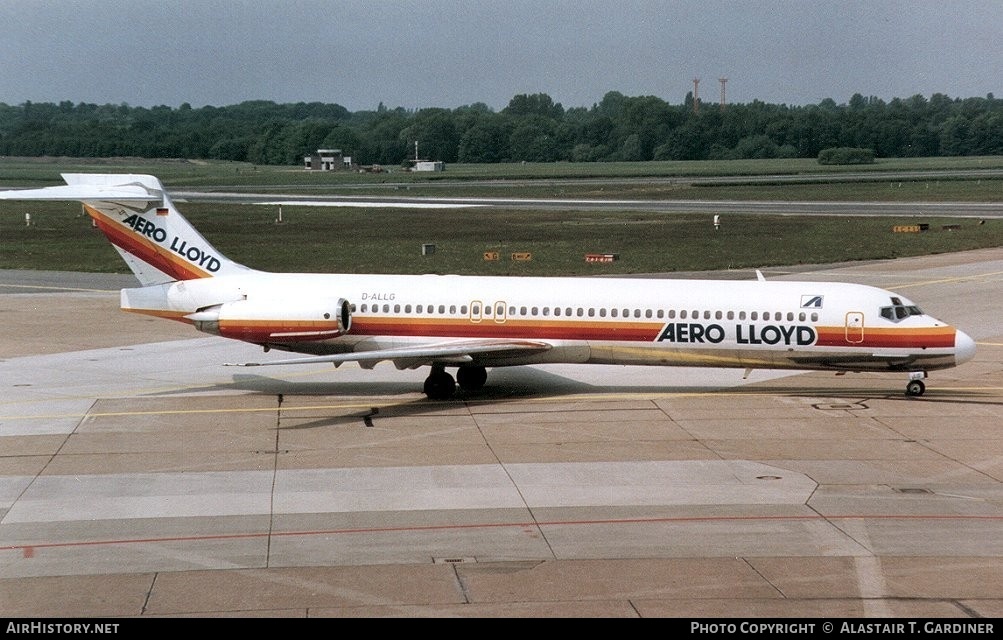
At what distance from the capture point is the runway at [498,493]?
1727cm

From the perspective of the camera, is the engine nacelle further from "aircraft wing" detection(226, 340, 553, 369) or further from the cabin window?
the cabin window

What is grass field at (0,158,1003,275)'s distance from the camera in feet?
209

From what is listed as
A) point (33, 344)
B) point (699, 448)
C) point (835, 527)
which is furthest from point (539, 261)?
point (835, 527)

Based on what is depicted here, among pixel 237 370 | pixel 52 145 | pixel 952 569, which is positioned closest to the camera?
pixel 952 569

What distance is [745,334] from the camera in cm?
3117

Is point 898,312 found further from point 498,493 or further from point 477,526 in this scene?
point 477,526

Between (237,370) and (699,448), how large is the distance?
15.6m

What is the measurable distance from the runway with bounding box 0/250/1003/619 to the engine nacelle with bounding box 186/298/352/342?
168cm

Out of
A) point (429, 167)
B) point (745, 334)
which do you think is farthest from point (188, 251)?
point (429, 167)

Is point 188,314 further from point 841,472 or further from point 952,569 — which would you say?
point 952,569

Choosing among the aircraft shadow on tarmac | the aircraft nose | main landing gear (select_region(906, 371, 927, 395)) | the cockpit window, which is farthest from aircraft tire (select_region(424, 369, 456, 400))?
the aircraft nose

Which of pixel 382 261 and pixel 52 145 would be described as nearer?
pixel 382 261

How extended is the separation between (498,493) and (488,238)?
55.0 m

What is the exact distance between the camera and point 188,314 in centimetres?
3338
